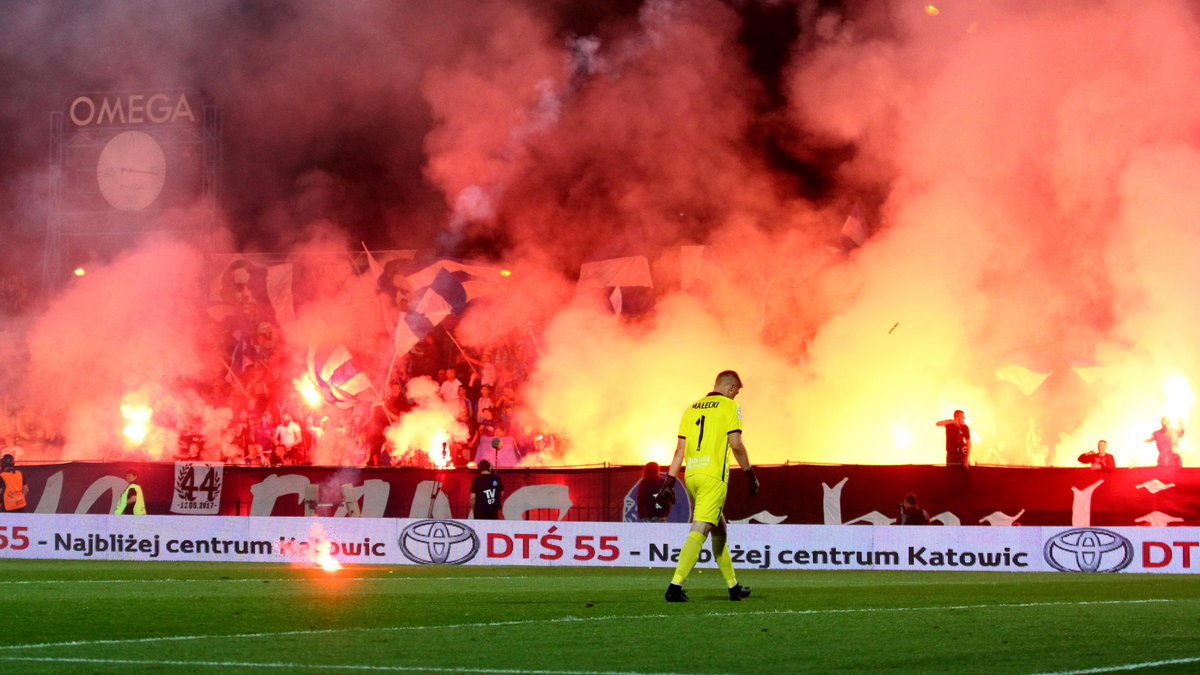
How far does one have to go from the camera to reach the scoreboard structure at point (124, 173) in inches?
1256

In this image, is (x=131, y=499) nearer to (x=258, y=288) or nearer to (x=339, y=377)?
(x=339, y=377)

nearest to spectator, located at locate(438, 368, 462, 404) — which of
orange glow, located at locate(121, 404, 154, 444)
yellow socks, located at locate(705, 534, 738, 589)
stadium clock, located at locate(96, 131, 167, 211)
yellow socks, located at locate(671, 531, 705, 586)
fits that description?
orange glow, located at locate(121, 404, 154, 444)

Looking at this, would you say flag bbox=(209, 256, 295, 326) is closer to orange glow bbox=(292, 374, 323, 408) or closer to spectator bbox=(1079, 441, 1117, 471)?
orange glow bbox=(292, 374, 323, 408)

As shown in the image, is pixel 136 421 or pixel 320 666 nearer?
pixel 320 666

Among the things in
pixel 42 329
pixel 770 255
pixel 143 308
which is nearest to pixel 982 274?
pixel 770 255

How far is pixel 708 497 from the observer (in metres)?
9.60

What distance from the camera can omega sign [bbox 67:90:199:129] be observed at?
31.7 meters

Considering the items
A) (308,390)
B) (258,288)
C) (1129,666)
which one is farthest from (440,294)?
(1129,666)

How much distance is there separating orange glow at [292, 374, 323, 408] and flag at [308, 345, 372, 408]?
4.4 inches

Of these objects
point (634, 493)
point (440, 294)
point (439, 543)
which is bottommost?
point (439, 543)

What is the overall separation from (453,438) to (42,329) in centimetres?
1008

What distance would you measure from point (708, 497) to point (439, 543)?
28.2 feet

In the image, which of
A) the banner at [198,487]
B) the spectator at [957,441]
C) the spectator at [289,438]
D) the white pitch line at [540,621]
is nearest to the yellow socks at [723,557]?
the white pitch line at [540,621]

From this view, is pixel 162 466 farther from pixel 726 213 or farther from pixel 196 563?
pixel 726 213
